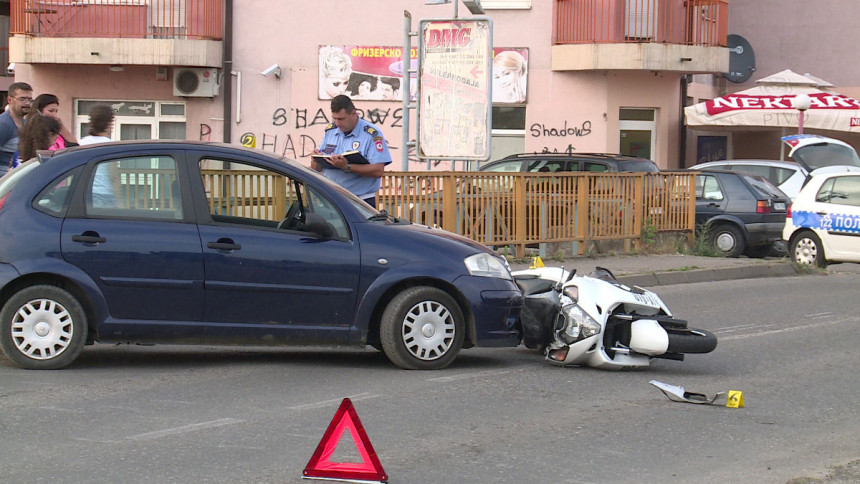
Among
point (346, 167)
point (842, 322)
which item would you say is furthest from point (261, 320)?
point (842, 322)

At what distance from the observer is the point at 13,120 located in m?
10.9

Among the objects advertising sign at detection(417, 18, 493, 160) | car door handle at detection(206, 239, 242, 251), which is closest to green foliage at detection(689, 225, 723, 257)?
advertising sign at detection(417, 18, 493, 160)

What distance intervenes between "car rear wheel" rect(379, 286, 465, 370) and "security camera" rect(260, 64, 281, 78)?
1742 centimetres

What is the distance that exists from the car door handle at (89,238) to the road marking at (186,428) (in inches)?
74.6

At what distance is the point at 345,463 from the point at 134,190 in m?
3.37

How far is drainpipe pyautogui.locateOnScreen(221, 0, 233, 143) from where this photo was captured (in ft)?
→ 81.1

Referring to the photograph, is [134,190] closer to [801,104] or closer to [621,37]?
[621,37]

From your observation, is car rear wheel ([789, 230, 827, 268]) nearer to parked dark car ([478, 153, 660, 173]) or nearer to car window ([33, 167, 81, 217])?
parked dark car ([478, 153, 660, 173])

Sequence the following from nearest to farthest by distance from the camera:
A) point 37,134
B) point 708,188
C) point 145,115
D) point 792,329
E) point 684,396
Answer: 1. point 684,396
2. point 37,134
3. point 792,329
4. point 708,188
5. point 145,115

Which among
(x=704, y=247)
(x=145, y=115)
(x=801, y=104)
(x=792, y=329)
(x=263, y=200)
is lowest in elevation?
(x=792, y=329)

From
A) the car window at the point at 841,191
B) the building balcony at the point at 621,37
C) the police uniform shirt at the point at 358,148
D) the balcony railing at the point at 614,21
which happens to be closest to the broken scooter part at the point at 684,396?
the police uniform shirt at the point at 358,148

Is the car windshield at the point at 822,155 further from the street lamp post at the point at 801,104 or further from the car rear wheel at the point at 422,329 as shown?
the car rear wheel at the point at 422,329

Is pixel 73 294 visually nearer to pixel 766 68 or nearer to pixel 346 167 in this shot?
pixel 346 167

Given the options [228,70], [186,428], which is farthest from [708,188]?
[186,428]
